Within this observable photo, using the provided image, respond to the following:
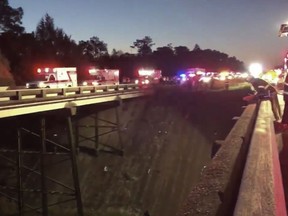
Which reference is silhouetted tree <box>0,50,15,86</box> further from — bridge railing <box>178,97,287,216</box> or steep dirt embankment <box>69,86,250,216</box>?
bridge railing <box>178,97,287,216</box>

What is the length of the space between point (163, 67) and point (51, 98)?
349ft

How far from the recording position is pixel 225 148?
229 inches

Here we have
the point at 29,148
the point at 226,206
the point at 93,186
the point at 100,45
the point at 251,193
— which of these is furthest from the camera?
the point at 100,45

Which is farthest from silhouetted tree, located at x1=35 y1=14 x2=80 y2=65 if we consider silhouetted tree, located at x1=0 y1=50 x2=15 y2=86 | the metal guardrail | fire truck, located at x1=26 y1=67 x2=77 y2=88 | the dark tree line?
the metal guardrail

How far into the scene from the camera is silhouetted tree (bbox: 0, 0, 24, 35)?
60.8m

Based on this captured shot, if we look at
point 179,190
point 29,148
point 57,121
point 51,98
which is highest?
point 51,98

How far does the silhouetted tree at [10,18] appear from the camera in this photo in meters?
60.8

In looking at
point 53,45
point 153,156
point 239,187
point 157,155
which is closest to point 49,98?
point 153,156

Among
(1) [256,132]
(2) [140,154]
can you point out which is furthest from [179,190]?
(1) [256,132]

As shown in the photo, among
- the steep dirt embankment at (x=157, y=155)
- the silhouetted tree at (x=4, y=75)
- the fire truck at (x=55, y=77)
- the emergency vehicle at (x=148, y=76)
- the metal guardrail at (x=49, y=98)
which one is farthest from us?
the emergency vehicle at (x=148, y=76)

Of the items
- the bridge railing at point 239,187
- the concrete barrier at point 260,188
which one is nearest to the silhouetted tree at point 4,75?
the bridge railing at point 239,187

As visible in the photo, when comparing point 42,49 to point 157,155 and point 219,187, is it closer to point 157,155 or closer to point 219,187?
point 157,155

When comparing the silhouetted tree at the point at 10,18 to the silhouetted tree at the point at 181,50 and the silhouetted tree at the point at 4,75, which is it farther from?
the silhouetted tree at the point at 181,50

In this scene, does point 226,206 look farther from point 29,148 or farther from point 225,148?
point 29,148
